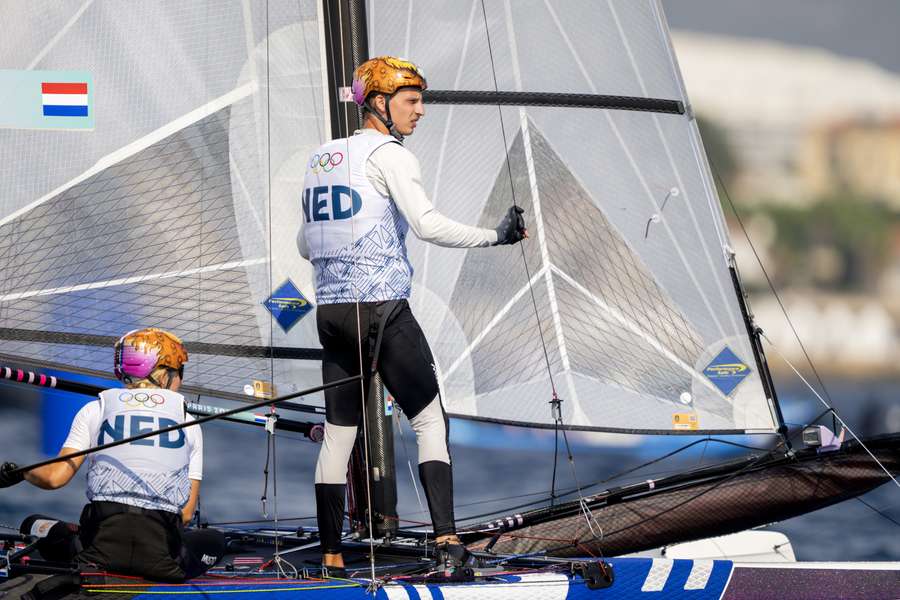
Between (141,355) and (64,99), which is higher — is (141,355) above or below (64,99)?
below

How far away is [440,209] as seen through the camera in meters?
5.21

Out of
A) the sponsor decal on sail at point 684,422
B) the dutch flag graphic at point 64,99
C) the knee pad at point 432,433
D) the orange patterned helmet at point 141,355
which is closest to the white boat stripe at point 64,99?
the dutch flag graphic at point 64,99

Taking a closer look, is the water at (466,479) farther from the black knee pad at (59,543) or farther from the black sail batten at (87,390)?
the black knee pad at (59,543)

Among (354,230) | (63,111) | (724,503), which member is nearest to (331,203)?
(354,230)

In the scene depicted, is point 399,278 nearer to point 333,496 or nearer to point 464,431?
point 333,496

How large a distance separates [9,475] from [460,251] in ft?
7.69

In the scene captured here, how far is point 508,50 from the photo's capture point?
5.24 metres

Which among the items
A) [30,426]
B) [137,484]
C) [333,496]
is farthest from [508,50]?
[30,426]

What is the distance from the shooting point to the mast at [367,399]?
423cm

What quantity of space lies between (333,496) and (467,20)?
2145mm

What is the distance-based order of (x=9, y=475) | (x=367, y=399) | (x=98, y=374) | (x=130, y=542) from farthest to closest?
(x=98, y=374), (x=367, y=399), (x=130, y=542), (x=9, y=475)

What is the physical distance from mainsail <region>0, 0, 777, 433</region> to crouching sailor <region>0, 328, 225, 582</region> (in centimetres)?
122

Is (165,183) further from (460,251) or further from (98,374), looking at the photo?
(460,251)

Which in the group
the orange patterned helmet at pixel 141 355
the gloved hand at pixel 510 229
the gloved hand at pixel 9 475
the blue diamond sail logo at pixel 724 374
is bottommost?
the gloved hand at pixel 9 475
